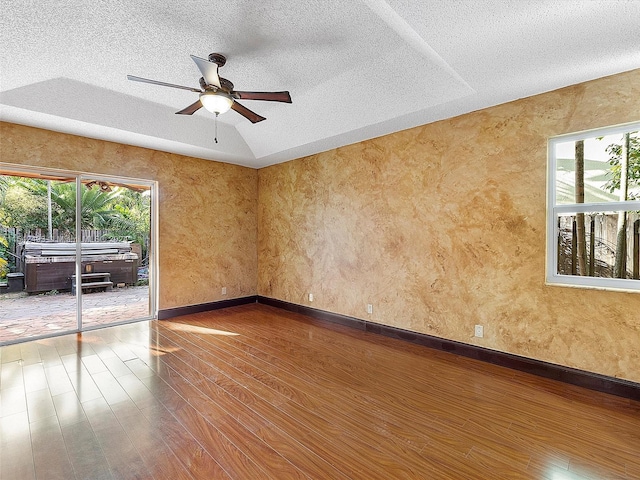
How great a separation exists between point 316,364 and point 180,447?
5.17 feet

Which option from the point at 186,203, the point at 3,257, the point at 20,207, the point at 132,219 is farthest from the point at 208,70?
the point at 3,257

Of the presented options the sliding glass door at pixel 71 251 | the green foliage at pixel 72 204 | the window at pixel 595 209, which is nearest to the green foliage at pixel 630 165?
the window at pixel 595 209

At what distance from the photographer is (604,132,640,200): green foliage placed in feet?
8.75

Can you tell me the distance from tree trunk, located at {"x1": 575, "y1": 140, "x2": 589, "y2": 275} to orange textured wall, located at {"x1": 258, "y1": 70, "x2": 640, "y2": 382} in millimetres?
211

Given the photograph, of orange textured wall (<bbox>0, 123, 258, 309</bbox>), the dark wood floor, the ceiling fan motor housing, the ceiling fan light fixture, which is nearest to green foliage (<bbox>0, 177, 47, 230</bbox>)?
orange textured wall (<bbox>0, 123, 258, 309</bbox>)

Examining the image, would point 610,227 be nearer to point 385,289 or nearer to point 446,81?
point 446,81

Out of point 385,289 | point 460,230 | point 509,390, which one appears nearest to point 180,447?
point 509,390

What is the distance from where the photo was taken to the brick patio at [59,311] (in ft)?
13.4

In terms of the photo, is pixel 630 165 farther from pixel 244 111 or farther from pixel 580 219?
pixel 244 111

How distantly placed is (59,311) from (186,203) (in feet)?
7.76

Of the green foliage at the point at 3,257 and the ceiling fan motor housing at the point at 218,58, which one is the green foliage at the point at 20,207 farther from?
the ceiling fan motor housing at the point at 218,58

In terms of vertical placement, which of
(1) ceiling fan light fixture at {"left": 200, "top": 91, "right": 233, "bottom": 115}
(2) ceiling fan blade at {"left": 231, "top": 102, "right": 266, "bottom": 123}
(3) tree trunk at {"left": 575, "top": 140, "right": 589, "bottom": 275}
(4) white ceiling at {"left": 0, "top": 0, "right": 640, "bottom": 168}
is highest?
(4) white ceiling at {"left": 0, "top": 0, "right": 640, "bottom": 168}

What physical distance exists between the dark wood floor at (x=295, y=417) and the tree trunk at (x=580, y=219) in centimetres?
115

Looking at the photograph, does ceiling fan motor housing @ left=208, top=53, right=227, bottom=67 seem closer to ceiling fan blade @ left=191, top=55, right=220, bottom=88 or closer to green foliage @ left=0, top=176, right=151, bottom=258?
ceiling fan blade @ left=191, top=55, right=220, bottom=88
